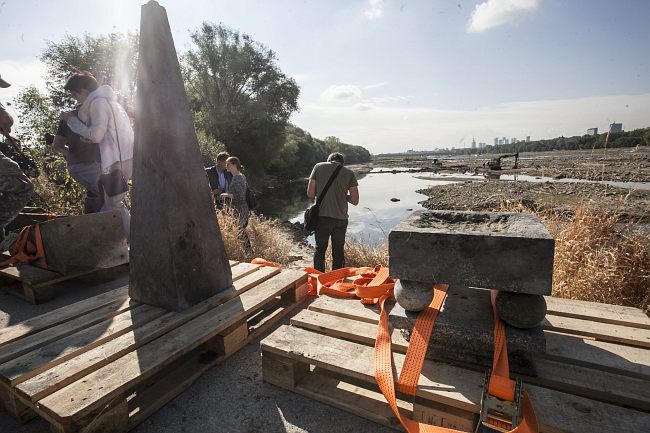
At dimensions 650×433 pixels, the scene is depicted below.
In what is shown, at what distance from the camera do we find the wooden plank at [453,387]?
56.7 inches

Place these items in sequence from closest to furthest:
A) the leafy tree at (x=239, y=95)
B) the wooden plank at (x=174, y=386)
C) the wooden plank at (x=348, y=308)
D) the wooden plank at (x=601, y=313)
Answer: the wooden plank at (x=174, y=386)
the wooden plank at (x=601, y=313)
the wooden plank at (x=348, y=308)
the leafy tree at (x=239, y=95)

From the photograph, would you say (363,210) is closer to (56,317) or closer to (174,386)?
(56,317)

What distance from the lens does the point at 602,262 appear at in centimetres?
363

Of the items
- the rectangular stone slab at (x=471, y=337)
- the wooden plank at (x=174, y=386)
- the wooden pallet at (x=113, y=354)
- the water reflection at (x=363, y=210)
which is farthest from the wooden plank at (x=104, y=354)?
the water reflection at (x=363, y=210)

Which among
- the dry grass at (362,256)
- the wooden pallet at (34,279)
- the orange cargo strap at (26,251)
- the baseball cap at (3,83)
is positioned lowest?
the dry grass at (362,256)

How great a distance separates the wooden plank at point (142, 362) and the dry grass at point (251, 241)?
9.16 feet

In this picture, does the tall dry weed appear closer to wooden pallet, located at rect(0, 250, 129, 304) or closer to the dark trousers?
the dark trousers

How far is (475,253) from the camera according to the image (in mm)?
1773

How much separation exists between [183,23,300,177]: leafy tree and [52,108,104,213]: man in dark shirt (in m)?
21.7

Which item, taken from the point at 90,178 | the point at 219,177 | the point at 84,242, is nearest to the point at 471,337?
the point at 84,242

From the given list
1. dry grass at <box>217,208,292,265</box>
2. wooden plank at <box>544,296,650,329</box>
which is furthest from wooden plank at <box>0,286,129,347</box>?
wooden plank at <box>544,296,650,329</box>

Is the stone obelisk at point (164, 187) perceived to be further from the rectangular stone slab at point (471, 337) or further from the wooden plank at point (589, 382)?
the rectangular stone slab at point (471, 337)

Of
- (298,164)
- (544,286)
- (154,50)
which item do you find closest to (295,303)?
(544,286)

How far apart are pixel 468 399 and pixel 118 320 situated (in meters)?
2.52
